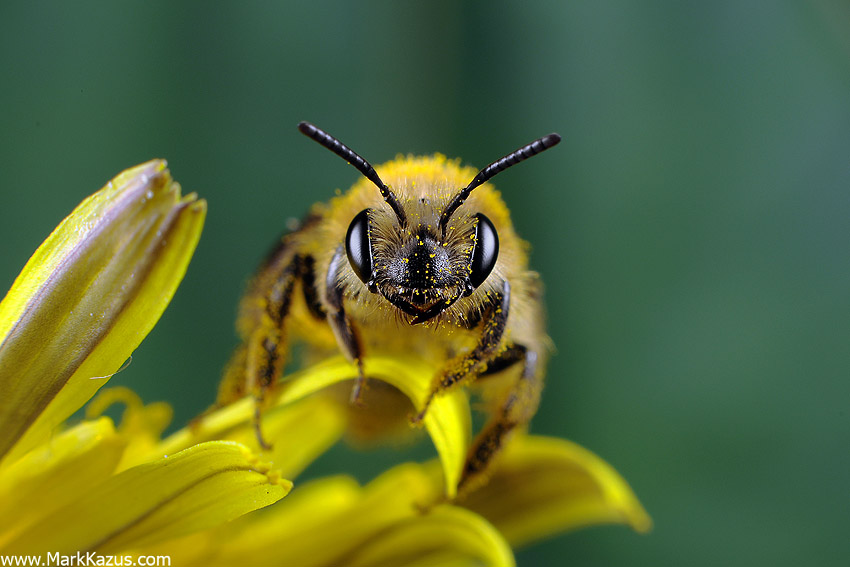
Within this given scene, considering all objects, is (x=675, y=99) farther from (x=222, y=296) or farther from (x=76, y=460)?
(x=76, y=460)

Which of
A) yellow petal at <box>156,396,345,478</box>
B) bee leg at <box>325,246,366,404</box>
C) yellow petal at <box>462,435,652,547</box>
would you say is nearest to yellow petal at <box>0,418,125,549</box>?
yellow petal at <box>156,396,345,478</box>

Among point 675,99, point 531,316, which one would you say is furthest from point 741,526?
point 675,99

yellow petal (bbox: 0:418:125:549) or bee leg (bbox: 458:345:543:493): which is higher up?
yellow petal (bbox: 0:418:125:549)

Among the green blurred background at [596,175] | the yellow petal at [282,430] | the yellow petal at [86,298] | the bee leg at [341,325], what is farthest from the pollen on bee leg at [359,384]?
the green blurred background at [596,175]

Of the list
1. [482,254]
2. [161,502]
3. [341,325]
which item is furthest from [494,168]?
[161,502]

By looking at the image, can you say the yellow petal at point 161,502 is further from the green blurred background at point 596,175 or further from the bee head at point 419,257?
the green blurred background at point 596,175

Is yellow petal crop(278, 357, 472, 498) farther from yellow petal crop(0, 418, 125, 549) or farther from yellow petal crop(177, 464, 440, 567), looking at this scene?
yellow petal crop(0, 418, 125, 549)
